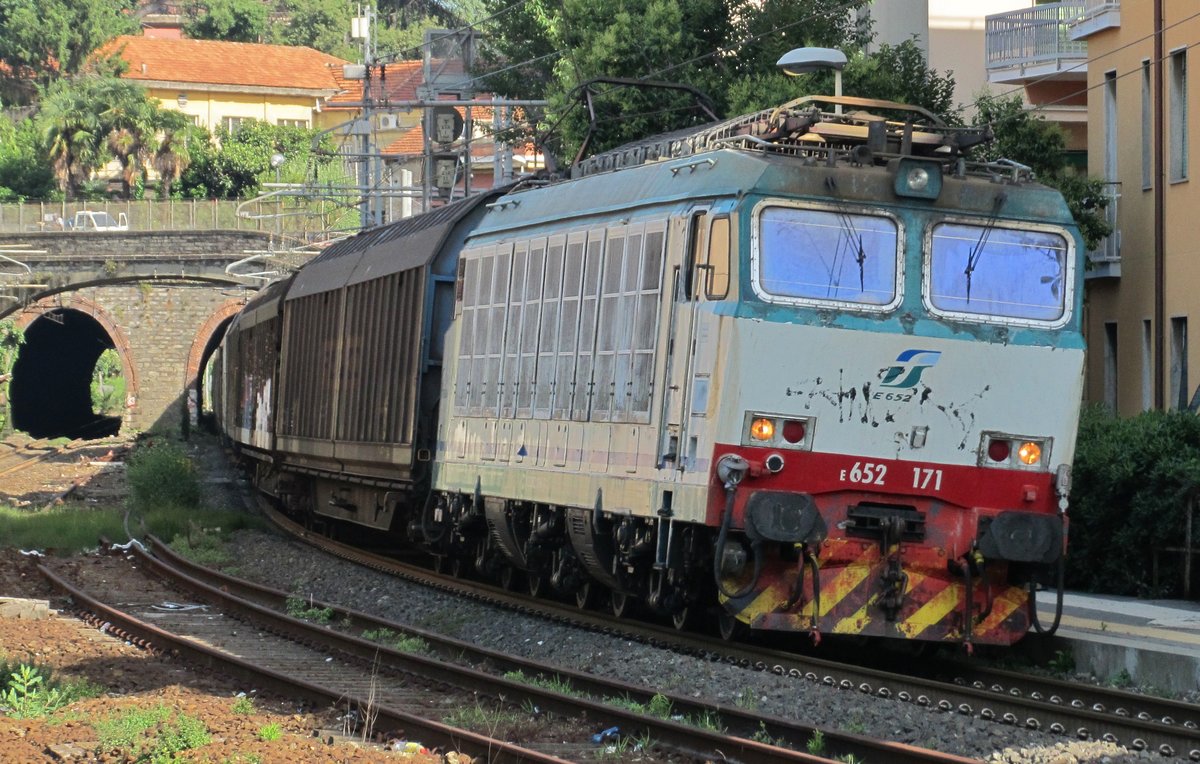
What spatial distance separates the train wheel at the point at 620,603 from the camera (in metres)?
15.1

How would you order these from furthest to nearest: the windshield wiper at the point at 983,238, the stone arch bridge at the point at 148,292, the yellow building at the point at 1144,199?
1. the stone arch bridge at the point at 148,292
2. the yellow building at the point at 1144,199
3. the windshield wiper at the point at 983,238

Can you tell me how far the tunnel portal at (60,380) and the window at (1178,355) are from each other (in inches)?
2075

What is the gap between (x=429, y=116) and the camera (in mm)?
35656

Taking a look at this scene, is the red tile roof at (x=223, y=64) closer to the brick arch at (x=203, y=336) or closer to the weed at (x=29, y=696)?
the brick arch at (x=203, y=336)

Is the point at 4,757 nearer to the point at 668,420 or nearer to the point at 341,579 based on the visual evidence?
the point at 668,420

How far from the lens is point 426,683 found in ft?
41.1

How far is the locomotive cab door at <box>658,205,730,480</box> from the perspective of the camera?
468 inches

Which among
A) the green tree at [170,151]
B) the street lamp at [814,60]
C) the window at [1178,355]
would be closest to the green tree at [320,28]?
the green tree at [170,151]

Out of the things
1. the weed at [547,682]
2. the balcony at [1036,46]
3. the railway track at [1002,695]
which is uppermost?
the balcony at [1036,46]

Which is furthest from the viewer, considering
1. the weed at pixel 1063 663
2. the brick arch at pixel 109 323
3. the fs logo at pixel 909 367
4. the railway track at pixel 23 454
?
the brick arch at pixel 109 323

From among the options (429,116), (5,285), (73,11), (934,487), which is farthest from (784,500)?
(73,11)

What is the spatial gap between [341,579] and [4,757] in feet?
36.7

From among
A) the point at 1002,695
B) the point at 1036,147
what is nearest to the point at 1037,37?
the point at 1036,147

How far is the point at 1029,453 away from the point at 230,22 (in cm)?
11062
